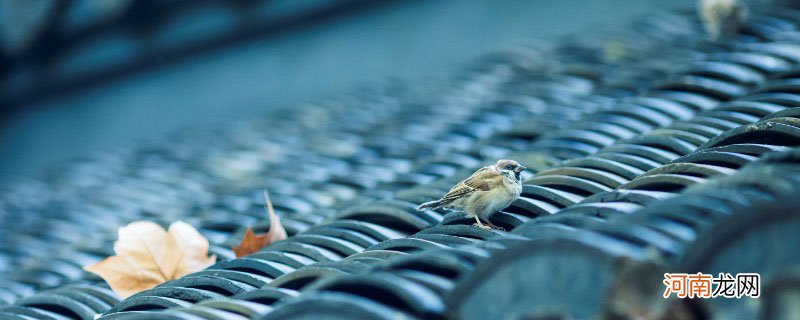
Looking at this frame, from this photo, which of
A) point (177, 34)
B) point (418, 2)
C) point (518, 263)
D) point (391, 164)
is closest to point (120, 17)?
point (177, 34)

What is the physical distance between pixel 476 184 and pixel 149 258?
54.0 inches

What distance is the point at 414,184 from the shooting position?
170 inches

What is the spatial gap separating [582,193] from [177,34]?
24.4 feet

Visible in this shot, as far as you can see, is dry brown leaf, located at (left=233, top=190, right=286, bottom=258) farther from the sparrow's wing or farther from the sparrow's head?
the sparrow's head

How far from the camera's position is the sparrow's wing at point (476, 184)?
310 centimetres

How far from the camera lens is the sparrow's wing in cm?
310

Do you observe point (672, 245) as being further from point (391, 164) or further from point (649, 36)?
point (649, 36)

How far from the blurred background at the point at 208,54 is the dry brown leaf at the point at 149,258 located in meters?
5.32

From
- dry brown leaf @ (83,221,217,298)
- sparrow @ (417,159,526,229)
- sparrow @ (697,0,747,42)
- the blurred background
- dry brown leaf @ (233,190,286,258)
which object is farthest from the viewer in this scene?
the blurred background

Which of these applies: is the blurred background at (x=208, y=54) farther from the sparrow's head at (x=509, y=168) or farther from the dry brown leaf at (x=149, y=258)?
the sparrow's head at (x=509, y=168)

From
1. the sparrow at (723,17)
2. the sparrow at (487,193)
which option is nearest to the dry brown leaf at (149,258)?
the sparrow at (487,193)

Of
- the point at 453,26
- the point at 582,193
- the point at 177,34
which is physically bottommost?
the point at 582,193

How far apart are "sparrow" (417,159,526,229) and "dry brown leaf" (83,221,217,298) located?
1041 millimetres

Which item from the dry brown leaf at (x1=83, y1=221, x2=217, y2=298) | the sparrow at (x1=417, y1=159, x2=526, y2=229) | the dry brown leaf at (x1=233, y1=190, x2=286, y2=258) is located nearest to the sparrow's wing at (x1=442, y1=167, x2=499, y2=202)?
the sparrow at (x1=417, y1=159, x2=526, y2=229)
